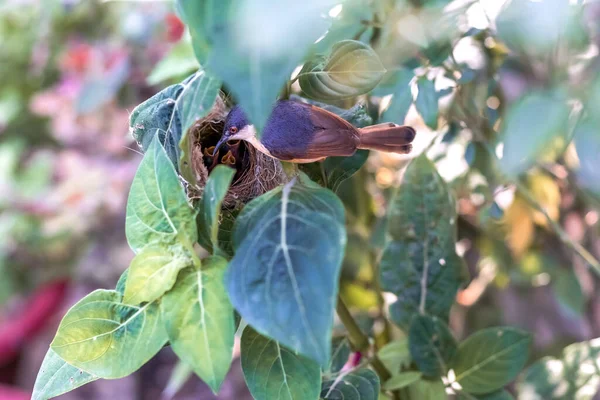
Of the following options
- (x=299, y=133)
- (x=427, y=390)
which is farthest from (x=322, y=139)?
(x=427, y=390)

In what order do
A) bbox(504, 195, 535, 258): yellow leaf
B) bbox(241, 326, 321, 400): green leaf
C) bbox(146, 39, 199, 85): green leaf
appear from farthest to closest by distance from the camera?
1. bbox(504, 195, 535, 258): yellow leaf
2. bbox(146, 39, 199, 85): green leaf
3. bbox(241, 326, 321, 400): green leaf

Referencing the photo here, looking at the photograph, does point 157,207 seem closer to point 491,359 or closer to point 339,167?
point 339,167

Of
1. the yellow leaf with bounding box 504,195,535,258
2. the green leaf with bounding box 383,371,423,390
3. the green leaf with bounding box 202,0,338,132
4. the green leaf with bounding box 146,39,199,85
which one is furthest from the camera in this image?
the yellow leaf with bounding box 504,195,535,258

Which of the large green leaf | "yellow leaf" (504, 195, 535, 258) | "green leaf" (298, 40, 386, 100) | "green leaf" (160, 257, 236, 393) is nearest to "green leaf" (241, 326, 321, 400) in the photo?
"green leaf" (160, 257, 236, 393)

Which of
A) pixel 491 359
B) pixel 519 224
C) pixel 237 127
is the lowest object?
pixel 519 224

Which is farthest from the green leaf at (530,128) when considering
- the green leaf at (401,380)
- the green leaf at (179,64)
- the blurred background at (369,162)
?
the green leaf at (179,64)

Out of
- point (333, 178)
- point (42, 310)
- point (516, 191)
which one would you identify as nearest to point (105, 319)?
point (333, 178)

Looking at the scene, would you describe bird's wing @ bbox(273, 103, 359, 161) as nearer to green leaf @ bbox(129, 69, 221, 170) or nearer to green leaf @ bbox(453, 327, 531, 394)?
green leaf @ bbox(129, 69, 221, 170)
